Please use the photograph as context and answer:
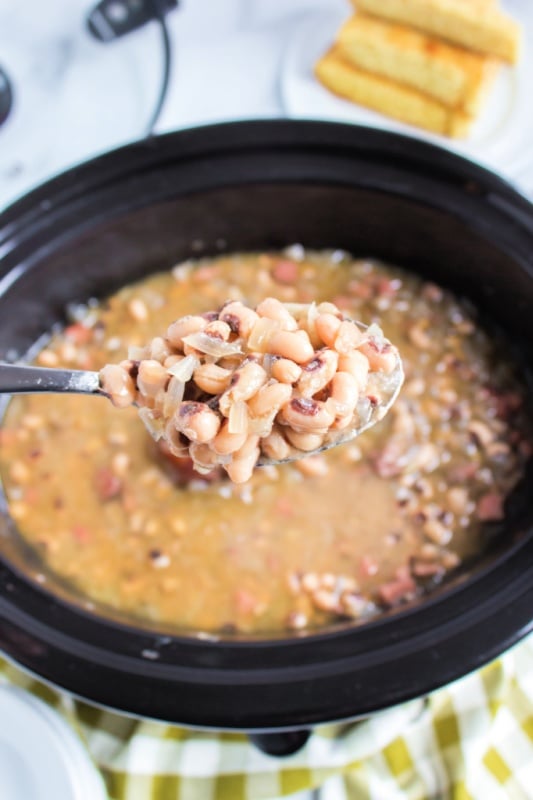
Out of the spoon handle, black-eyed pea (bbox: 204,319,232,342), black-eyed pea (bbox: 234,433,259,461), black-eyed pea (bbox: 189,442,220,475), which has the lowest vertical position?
the spoon handle

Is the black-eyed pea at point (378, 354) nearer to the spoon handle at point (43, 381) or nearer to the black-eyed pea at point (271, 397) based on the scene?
the black-eyed pea at point (271, 397)

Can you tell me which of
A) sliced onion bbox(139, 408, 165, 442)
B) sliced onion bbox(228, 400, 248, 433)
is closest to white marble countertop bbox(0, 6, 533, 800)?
sliced onion bbox(139, 408, 165, 442)

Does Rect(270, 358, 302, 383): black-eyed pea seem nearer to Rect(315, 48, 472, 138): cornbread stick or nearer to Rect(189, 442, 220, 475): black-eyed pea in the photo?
Rect(189, 442, 220, 475): black-eyed pea

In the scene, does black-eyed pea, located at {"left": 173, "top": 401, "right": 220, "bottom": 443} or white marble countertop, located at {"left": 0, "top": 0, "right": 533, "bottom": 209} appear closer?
black-eyed pea, located at {"left": 173, "top": 401, "right": 220, "bottom": 443}

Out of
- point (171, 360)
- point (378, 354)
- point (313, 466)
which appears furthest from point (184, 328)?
point (313, 466)

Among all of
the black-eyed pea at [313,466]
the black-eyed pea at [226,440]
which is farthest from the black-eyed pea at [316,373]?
the black-eyed pea at [313,466]

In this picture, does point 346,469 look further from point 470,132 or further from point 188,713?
point 470,132

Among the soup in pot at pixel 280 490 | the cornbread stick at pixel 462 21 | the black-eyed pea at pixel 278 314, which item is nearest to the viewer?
the black-eyed pea at pixel 278 314
